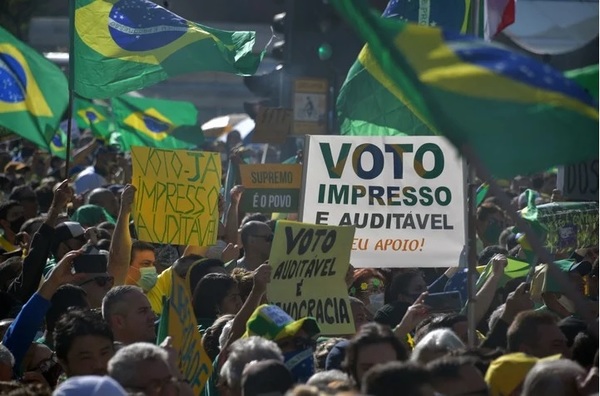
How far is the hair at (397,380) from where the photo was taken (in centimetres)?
446

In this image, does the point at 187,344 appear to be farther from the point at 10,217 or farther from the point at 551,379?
the point at 10,217

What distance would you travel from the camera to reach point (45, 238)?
7922mm

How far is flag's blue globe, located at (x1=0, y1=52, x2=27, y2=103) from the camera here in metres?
11.6

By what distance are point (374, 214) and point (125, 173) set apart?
7.16 metres

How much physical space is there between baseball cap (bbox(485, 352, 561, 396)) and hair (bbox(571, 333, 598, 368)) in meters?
0.70

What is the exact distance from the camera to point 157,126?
18.2 meters

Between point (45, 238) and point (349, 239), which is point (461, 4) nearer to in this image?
point (349, 239)

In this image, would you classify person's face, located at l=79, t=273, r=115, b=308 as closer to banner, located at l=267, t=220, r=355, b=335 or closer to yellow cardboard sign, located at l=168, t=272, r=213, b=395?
banner, located at l=267, t=220, r=355, b=335

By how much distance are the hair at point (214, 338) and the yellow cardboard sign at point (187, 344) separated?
1.02ft

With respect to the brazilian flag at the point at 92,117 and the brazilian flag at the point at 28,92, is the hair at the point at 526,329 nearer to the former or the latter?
the brazilian flag at the point at 28,92

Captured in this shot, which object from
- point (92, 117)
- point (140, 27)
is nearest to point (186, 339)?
point (140, 27)

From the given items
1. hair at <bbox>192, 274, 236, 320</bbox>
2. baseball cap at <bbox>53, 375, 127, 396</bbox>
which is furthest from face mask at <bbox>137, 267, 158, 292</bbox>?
baseball cap at <bbox>53, 375, 127, 396</bbox>

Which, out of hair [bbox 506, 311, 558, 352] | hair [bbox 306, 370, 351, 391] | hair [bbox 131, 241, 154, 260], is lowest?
hair [bbox 306, 370, 351, 391]

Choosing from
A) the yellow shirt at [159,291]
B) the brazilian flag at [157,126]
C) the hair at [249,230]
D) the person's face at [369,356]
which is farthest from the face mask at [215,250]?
the brazilian flag at [157,126]
